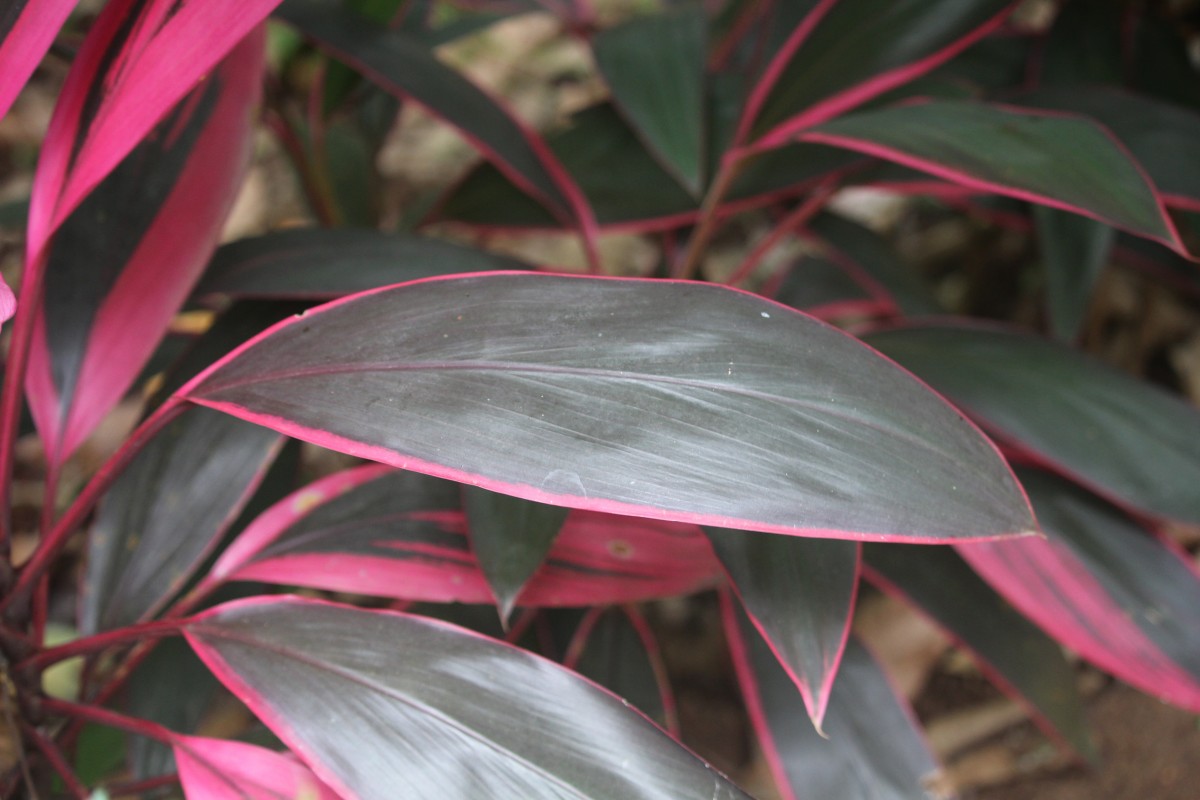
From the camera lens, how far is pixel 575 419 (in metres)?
0.36

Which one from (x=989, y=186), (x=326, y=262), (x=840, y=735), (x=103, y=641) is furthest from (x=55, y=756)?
(x=989, y=186)

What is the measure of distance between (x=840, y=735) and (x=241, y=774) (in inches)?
16.1

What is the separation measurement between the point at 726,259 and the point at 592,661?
90cm

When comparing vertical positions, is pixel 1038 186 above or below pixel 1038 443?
above

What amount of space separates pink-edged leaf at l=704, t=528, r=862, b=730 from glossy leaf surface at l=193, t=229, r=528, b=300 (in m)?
0.29

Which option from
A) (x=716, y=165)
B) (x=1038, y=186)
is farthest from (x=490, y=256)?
(x=1038, y=186)

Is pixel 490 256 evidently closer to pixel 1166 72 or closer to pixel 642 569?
pixel 642 569

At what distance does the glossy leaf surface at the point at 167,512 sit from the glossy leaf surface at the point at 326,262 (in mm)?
100

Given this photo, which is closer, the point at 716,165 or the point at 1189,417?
the point at 1189,417

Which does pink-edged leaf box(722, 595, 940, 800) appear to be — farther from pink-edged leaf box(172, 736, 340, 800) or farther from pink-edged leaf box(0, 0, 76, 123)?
pink-edged leaf box(0, 0, 76, 123)

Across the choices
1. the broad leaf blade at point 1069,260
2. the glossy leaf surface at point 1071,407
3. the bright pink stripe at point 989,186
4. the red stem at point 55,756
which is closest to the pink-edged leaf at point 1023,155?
the bright pink stripe at point 989,186

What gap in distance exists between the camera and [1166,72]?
2.97ft

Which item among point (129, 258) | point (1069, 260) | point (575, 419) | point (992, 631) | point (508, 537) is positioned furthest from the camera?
point (1069, 260)

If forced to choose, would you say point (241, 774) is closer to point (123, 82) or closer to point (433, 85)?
point (123, 82)
